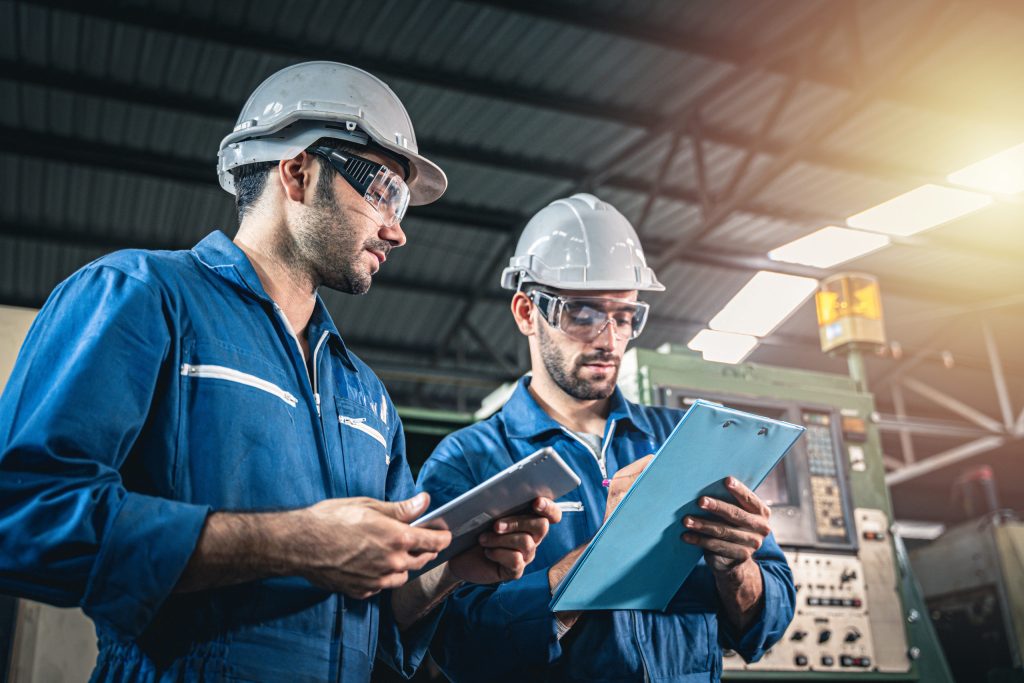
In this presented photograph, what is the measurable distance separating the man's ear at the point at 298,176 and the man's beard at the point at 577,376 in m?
0.85

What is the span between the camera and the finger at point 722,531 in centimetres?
175

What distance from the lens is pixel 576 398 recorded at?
2293 mm

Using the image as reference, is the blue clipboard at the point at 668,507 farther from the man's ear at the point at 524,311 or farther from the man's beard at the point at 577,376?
the man's ear at the point at 524,311

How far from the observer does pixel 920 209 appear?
23.2 ft

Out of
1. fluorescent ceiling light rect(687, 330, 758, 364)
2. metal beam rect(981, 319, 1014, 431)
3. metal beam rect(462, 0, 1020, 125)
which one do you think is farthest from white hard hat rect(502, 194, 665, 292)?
metal beam rect(981, 319, 1014, 431)

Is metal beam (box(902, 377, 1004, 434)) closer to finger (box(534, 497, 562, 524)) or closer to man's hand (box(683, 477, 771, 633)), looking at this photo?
man's hand (box(683, 477, 771, 633))

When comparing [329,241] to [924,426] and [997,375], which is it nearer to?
[997,375]

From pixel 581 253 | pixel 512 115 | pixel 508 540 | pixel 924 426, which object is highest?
pixel 512 115

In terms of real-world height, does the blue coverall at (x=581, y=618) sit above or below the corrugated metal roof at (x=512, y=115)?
below

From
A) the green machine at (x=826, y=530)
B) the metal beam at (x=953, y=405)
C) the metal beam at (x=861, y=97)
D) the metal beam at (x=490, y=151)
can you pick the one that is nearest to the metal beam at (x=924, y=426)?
the metal beam at (x=953, y=405)

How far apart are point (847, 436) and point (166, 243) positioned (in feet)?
19.3

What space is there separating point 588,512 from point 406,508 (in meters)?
0.79

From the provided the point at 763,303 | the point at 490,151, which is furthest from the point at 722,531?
the point at 763,303

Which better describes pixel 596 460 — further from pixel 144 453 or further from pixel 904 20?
pixel 904 20
